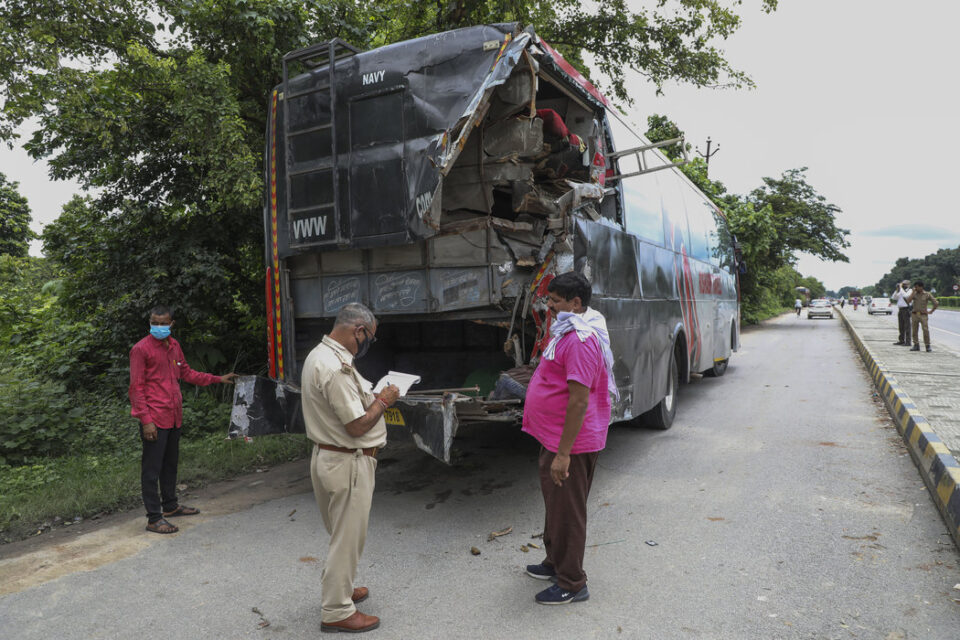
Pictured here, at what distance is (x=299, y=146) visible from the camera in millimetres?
5277

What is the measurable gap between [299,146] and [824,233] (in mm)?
32301

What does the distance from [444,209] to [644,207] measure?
2593 millimetres

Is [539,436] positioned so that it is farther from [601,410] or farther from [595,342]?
[595,342]

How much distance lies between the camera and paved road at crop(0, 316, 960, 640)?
10.1ft

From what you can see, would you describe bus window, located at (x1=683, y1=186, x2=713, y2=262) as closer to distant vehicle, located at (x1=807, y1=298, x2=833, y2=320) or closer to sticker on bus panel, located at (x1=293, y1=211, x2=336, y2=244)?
sticker on bus panel, located at (x1=293, y1=211, x2=336, y2=244)

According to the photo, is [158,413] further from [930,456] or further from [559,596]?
[930,456]

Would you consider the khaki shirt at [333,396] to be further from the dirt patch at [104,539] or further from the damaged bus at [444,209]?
the dirt patch at [104,539]

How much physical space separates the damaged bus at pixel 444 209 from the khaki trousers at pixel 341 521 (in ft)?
4.01

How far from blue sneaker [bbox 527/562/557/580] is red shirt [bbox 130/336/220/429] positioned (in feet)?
9.15

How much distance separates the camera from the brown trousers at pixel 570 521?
327cm

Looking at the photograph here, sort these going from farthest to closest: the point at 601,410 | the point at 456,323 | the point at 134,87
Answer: the point at 134,87 < the point at 456,323 < the point at 601,410

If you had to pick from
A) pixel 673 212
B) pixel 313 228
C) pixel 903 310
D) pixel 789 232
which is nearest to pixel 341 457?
pixel 313 228

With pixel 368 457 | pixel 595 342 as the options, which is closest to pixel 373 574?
pixel 368 457

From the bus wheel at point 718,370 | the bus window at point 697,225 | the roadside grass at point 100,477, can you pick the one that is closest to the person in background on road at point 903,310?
Answer: the bus wheel at point 718,370
